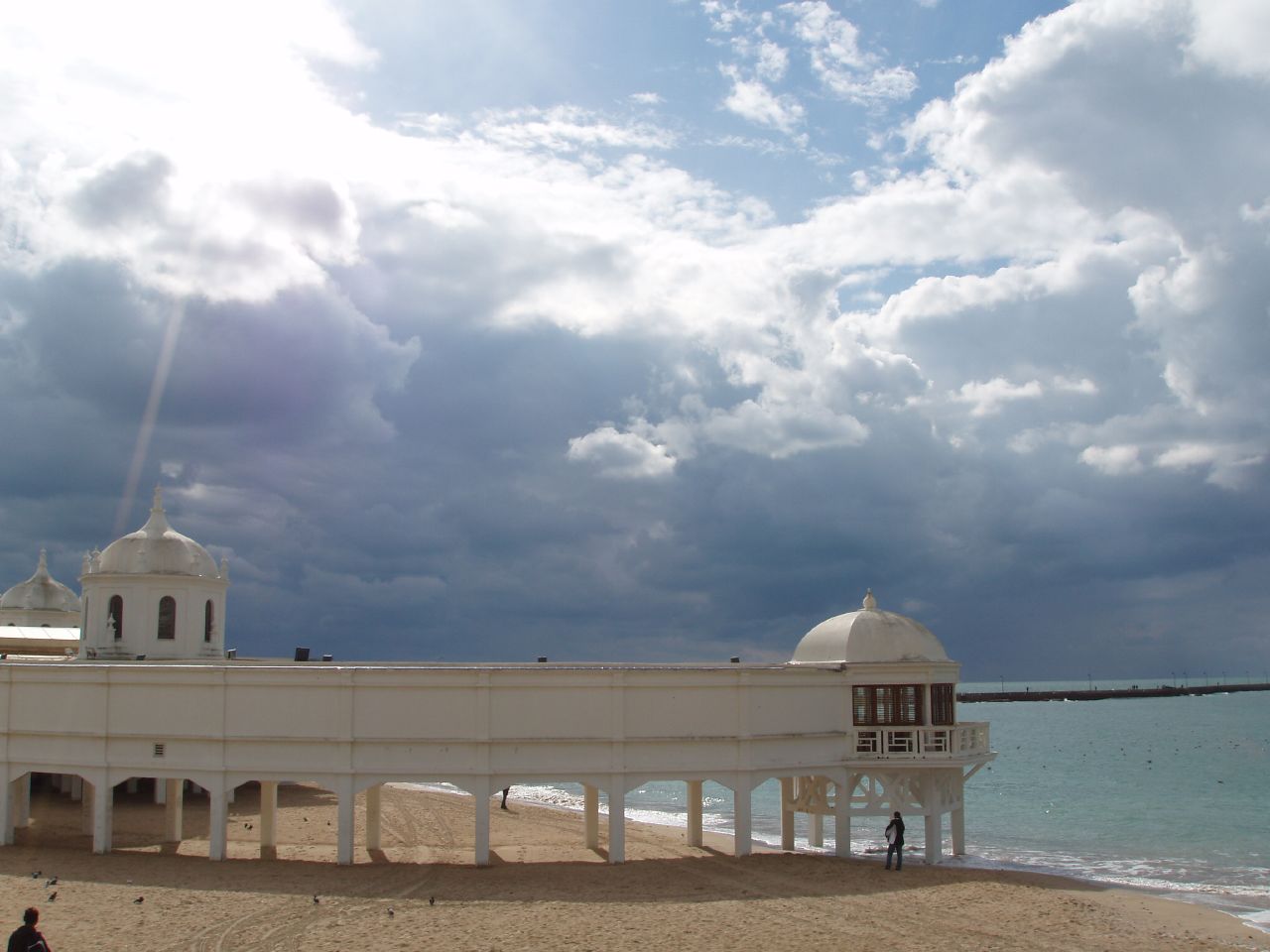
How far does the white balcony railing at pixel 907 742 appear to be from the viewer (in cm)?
3184

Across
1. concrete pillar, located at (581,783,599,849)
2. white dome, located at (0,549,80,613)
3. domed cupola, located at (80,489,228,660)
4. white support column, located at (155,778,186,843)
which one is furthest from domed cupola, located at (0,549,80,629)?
concrete pillar, located at (581,783,599,849)

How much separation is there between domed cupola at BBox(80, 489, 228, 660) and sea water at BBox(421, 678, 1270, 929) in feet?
76.2

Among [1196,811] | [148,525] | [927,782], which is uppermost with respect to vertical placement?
[148,525]

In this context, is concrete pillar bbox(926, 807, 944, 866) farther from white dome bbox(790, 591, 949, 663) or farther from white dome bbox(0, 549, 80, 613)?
white dome bbox(0, 549, 80, 613)

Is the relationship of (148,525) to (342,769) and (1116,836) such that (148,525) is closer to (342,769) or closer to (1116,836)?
(342,769)

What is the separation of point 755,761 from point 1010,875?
9005mm

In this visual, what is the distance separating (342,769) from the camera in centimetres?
2808

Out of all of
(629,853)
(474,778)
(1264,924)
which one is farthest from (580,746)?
(1264,924)

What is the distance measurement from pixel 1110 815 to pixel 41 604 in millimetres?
57973

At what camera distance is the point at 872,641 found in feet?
107

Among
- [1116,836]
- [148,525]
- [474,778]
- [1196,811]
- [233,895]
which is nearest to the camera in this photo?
[233,895]

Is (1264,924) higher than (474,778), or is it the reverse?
(474,778)

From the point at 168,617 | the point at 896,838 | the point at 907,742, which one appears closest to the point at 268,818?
the point at 168,617

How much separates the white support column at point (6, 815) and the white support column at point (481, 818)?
1356 cm
